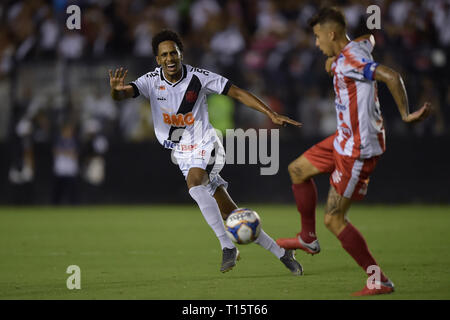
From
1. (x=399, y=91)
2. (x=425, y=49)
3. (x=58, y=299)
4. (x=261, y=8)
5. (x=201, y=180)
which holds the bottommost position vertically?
(x=58, y=299)

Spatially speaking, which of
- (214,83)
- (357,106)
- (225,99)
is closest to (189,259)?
(214,83)

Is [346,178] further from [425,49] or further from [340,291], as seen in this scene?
[425,49]

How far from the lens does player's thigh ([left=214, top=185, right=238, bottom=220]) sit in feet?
26.3

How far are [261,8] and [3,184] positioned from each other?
276 inches

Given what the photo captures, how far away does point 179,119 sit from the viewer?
804 cm

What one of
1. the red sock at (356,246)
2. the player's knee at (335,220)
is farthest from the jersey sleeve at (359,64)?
the red sock at (356,246)

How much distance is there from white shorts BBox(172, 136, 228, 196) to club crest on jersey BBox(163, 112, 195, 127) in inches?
10.3

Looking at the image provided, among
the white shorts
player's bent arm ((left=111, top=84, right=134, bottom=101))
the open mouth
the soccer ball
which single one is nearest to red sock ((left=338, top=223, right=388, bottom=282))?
the soccer ball

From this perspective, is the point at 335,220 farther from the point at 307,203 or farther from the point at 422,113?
the point at 422,113

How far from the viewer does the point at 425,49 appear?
641 inches

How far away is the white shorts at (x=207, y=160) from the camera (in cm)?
789

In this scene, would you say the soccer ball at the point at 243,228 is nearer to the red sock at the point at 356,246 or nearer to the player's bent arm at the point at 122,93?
the red sock at the point at 356,246

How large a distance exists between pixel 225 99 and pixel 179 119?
29.4 feet

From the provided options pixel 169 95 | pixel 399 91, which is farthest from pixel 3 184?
pixel 399 91
